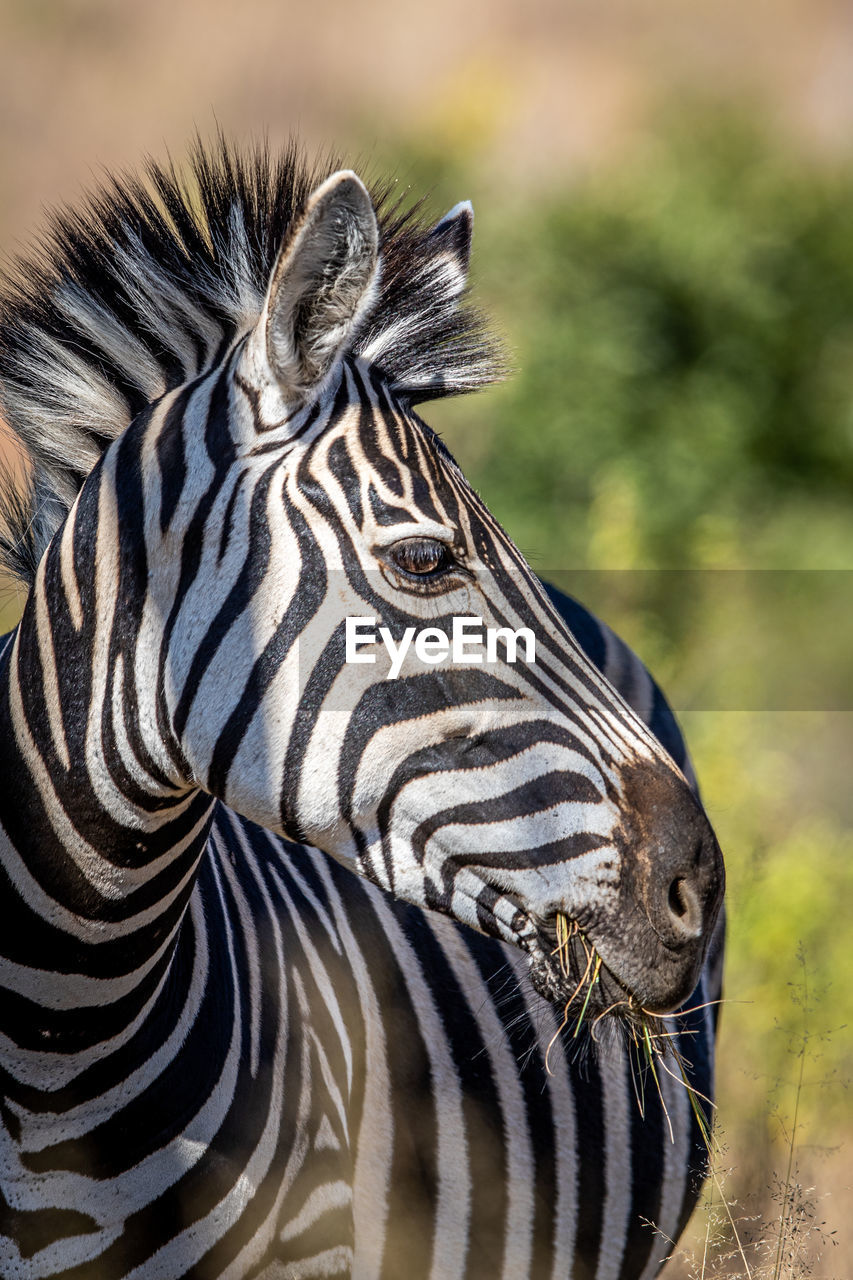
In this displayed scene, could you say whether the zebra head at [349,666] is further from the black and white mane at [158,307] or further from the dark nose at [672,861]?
the black and white mane at [158,307]

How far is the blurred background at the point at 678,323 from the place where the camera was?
596 centimetres

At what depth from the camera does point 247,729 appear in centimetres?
222

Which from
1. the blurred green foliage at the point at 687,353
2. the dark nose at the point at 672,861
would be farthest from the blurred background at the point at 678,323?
the dark nose at the point at 672,861

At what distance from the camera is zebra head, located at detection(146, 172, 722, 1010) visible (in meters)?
2.14

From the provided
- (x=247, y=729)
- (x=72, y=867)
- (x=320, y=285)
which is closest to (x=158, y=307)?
(x=320, y=285)

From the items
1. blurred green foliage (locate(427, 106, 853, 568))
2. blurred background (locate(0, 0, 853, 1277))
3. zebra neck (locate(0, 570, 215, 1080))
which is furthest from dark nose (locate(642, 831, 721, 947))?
blurred green foliage (locate(427, 106, 853, 568))

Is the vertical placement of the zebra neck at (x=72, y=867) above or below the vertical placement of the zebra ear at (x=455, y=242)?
below

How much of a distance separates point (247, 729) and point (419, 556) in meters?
0.47

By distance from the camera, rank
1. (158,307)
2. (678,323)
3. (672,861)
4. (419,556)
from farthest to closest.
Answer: (678,323) → (158,307) → (419,556) → (672,861)

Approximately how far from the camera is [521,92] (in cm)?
2273

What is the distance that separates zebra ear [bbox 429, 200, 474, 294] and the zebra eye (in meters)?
0.82

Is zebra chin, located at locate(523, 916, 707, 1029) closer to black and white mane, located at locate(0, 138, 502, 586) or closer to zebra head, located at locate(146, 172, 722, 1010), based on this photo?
zebra head, located at locate(146, 172, 722, 1010)

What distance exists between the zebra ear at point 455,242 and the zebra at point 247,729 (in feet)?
0.04

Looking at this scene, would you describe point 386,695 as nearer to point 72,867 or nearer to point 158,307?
point 72,867
